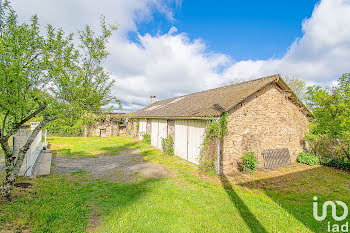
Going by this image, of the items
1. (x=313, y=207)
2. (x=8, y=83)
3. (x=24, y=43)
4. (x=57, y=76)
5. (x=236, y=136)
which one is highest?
(x=24, y=43)

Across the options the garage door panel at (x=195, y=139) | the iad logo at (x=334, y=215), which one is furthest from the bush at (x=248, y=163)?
the iad logo at (x=334, y=215)

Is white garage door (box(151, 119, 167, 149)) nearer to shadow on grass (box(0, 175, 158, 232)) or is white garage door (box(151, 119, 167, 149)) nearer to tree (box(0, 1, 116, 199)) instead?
shadow on grass (box(0, 175, 158, 232))

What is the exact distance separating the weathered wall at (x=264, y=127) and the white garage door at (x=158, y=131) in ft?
20.9

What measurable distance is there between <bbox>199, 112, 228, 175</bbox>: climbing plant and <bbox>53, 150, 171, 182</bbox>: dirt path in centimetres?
200

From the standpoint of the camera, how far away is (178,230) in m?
4.02

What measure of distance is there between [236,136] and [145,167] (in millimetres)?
5250

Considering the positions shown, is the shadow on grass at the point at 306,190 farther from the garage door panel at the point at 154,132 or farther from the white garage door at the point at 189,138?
the garage door panel at the point at 154,132

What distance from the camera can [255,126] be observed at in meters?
9.69

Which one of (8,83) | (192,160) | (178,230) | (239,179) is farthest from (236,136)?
(8,83)

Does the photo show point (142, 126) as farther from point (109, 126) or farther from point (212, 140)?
point (212, 140)

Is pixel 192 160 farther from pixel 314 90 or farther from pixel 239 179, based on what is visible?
pixel 314 90

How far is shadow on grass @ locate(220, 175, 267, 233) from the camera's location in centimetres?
430

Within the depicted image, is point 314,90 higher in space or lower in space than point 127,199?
higher

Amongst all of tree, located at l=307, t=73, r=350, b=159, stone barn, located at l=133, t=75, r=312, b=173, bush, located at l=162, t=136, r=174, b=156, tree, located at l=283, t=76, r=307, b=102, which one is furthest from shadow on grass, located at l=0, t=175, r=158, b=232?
tree, located at l=283, t=76, r=307, b=102
